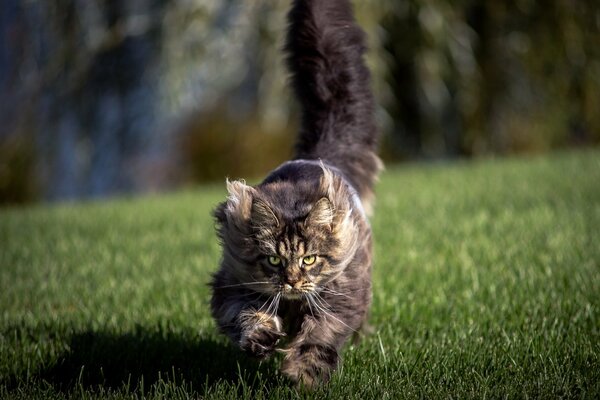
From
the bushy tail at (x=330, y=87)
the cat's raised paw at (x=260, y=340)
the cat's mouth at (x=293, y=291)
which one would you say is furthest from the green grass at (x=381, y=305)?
the bushy tail at (x=330, y=87)

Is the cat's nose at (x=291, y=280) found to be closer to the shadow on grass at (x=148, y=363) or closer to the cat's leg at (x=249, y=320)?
the cat's leg at (x=249, y=320)

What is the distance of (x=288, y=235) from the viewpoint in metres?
3.01

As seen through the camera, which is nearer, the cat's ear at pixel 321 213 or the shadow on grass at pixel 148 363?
the cat's ear at pixel 321 213

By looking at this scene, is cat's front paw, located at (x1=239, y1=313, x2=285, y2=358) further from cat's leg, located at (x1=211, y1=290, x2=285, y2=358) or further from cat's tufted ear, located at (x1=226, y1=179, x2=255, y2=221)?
cat's tufted ear, located at (x1=226, y1=179, x2=255, y2=221)

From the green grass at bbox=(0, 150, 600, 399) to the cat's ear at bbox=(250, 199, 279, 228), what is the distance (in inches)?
24.5

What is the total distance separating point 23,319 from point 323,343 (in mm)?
1957

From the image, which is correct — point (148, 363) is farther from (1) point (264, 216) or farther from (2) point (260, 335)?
(1) point (264, 216)

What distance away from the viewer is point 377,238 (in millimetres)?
6000

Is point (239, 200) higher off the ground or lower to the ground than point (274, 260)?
higher

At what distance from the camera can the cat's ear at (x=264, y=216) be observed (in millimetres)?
2998

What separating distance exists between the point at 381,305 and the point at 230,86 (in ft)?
24.9

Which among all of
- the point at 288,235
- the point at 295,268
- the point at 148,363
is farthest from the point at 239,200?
the point at 148,363

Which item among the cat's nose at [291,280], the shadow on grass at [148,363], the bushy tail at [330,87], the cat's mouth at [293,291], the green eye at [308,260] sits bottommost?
the shadow on grass at [148,363]

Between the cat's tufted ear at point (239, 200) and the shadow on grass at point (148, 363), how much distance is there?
2.15 ft
